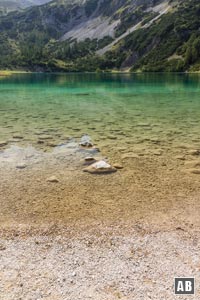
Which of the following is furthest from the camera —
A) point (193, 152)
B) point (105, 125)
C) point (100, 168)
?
point (105, 125)

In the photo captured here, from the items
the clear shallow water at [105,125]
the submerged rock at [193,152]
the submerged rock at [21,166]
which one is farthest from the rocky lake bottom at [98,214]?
the clear shallow water at [105,125]

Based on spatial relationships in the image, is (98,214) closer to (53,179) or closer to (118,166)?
A: (53,179)

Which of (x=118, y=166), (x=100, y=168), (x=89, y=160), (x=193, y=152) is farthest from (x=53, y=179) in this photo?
(x=193, y=152)

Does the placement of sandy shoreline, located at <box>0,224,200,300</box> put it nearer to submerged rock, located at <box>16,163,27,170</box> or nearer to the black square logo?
the black square logo

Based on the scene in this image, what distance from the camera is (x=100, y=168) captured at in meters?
16.5

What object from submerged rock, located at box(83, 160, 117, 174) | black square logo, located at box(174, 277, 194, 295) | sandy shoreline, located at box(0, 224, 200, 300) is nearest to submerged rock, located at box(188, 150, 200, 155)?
submerged rock, located at box(83, 160, 117, 174)

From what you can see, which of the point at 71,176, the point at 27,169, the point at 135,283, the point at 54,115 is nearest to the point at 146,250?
the point at 135,283

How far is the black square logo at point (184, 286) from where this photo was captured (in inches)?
292

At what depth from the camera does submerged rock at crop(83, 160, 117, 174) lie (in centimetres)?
1636

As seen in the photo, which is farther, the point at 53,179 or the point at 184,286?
the point at 53,179

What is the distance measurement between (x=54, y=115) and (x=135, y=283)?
97.5 feet

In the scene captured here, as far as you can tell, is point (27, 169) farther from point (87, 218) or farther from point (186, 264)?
point (186, 264)

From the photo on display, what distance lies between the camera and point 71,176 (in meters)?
15.9

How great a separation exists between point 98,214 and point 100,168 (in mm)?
4984
